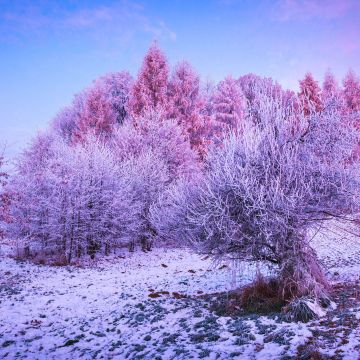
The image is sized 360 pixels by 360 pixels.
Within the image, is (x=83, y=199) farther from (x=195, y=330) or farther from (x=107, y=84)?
(x=107, y=84)

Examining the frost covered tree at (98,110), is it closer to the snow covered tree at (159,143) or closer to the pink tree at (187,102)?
the snow covered tree at (159,143)

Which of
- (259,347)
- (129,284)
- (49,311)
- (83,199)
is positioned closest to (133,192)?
(83,199)

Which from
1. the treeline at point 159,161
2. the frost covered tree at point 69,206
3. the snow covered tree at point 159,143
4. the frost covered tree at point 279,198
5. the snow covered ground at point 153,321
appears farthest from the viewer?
the snow covered tree at point 159,143

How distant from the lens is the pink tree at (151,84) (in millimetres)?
32156

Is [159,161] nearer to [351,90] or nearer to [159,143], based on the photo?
[159,143]

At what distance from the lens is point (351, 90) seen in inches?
1645

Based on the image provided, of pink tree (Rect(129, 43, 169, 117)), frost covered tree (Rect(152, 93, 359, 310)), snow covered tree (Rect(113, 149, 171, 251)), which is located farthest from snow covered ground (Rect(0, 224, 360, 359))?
pink tree (Rect(129, 43, 169, 117))

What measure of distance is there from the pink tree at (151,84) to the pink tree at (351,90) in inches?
875

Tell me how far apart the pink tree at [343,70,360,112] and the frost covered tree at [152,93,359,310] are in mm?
34008

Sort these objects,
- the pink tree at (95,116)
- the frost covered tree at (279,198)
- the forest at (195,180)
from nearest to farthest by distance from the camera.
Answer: the frost covered tree at (279,198) → the forest at (195,180) → the pink tree at (95,116)

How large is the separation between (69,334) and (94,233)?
13.4m

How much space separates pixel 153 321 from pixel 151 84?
26.7 metres

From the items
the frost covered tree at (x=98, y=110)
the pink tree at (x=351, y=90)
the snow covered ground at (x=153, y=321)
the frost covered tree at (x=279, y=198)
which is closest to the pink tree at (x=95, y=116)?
the frost covered tree at (x=98, y=110)

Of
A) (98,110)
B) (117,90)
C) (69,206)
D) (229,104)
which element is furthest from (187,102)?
(69,206)
